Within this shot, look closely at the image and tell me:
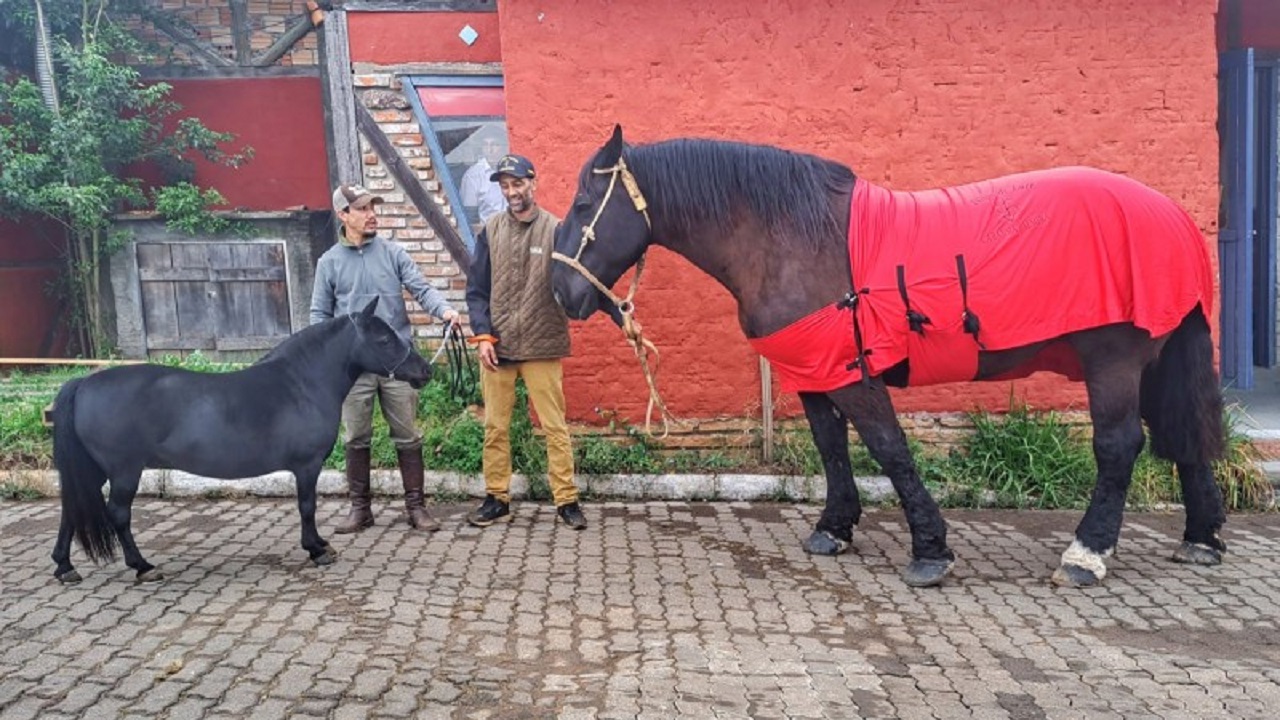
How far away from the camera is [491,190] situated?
7062 mm

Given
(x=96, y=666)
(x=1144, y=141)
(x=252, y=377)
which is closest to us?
(x=96, y=666)

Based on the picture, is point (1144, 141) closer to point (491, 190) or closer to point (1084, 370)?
point (1084, 370)

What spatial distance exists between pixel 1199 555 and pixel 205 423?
14.7ft

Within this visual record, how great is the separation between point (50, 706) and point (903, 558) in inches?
135

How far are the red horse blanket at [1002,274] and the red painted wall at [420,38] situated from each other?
3909 millimetres

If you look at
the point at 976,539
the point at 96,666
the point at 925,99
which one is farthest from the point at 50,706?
the point at 925,99

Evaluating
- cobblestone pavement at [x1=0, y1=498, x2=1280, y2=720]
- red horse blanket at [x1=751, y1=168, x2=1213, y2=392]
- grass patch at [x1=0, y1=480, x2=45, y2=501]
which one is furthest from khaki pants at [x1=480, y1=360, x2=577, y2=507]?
grass patch at [x1=0, y1=480, x2=45, y2=501]

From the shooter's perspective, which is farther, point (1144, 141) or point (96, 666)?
point (1144, 141)

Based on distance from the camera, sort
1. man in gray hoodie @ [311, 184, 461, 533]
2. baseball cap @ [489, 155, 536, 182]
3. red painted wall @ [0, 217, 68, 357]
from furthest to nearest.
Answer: red painted wall @ [0, 217, 68, 357] → man in gray hoodie @ [311, 184, 461, 533] → baseball cap @ [489, 155, 536, 182]

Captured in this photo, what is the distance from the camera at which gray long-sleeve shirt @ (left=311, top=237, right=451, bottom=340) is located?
4926 mm

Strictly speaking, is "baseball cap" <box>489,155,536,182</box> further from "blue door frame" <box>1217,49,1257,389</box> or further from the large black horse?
"blue door frame" <box>1217,49,1257,389</box>

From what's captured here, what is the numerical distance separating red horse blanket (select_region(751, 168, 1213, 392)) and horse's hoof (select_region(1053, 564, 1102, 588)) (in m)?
0.97

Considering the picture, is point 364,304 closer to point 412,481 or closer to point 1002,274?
point 412,481

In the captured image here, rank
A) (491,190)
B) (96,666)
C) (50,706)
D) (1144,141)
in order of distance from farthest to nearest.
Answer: (491,190)
(1144,141)
(96,666)
(50,706)
